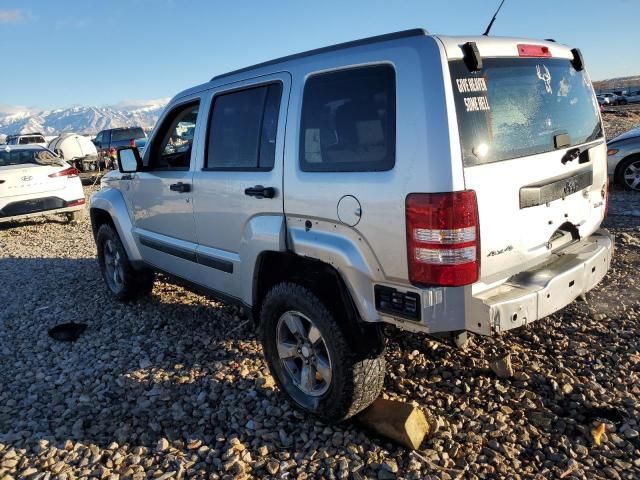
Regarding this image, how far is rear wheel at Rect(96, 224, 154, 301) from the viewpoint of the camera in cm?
504

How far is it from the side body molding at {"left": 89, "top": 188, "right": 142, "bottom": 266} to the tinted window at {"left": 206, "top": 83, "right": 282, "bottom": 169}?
1625 mm

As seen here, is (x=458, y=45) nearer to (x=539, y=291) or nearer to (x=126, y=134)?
(x=539, y=291)

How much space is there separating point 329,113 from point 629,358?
2.64 meters

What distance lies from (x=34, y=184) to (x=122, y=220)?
5.25m

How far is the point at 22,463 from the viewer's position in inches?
111

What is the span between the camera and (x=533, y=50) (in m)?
2.76

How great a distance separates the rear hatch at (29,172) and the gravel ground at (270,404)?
4.86 m

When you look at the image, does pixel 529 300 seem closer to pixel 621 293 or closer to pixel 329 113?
pixel 329 113

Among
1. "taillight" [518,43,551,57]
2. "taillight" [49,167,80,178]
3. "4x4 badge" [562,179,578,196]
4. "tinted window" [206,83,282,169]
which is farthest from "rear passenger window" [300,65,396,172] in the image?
"taillight" [49,167,80,178]

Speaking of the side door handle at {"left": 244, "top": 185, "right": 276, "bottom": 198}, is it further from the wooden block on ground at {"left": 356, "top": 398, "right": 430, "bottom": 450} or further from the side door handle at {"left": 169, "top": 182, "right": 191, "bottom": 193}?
the wooden block on ground at {"left": 356, "top": 398, "right": 430, "bottom": 450}

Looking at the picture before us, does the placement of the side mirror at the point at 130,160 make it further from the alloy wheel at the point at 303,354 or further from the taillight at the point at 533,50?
the taillight at the point at 533,50

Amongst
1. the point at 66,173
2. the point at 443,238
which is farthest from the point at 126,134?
the point at 443,238

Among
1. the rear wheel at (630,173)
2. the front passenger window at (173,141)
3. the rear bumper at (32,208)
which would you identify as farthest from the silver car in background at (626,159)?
the rear bumper at (32,208)

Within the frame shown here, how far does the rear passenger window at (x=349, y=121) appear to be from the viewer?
2414 mm
